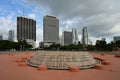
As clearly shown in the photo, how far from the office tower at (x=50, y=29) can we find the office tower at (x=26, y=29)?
11.2 m

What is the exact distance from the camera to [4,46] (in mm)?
71188

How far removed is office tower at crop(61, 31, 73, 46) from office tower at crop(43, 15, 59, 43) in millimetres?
15307

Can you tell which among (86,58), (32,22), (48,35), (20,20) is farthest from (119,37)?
(86,58)

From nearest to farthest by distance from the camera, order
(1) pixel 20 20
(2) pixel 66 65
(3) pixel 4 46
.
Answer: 1. (2) pixel 66 65
2. (3) pixel 4 46
3. (1) pixel 20 20

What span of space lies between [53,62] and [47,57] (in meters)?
1.42

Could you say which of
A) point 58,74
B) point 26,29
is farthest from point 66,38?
point 58,74

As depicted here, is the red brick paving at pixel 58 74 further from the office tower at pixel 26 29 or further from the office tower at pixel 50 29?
the office tower at pixel 50 29

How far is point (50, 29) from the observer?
145 meters

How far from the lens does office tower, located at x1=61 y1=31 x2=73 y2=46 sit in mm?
162500

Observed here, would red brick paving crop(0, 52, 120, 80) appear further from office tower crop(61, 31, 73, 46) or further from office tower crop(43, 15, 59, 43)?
office tower crop(61, 31, 73, 46)

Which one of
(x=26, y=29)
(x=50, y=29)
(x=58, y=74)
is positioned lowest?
(x=58, y=74)

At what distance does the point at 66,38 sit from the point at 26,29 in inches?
2059

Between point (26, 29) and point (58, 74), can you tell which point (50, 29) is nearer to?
point (26, 29)

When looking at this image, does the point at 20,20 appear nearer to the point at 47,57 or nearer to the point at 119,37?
the point at 119,37
